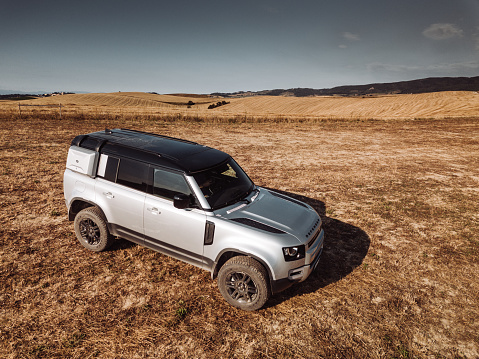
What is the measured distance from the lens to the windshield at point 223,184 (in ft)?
14.4

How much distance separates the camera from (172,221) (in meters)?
4.33

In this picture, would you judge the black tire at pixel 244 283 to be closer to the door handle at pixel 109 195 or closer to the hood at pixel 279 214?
the hood at pixel 279 214

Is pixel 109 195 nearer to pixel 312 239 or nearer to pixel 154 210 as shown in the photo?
pixel 154 210

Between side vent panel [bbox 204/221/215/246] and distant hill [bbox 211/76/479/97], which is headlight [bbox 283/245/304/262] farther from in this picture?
distant hill [bbox 211/76/479/97]

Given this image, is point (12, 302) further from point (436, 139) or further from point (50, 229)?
point (436, 139)

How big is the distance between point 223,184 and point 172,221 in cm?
107

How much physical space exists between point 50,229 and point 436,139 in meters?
23.2

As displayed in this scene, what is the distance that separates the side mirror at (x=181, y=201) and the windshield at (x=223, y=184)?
1.20 feet

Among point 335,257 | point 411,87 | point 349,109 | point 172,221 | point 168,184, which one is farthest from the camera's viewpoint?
point 411,87

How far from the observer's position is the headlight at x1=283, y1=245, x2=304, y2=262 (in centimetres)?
382

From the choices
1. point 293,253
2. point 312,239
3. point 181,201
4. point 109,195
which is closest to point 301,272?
point 293,253

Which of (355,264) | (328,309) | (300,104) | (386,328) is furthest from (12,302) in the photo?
(300,104)

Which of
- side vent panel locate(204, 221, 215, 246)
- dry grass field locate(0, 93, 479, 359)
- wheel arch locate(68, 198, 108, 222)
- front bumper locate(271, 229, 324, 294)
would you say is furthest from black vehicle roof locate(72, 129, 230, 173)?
front bumper locate(271, 229, 324, 294)

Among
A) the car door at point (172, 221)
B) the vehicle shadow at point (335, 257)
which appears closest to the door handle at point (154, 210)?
the car door at point (172, 221)
